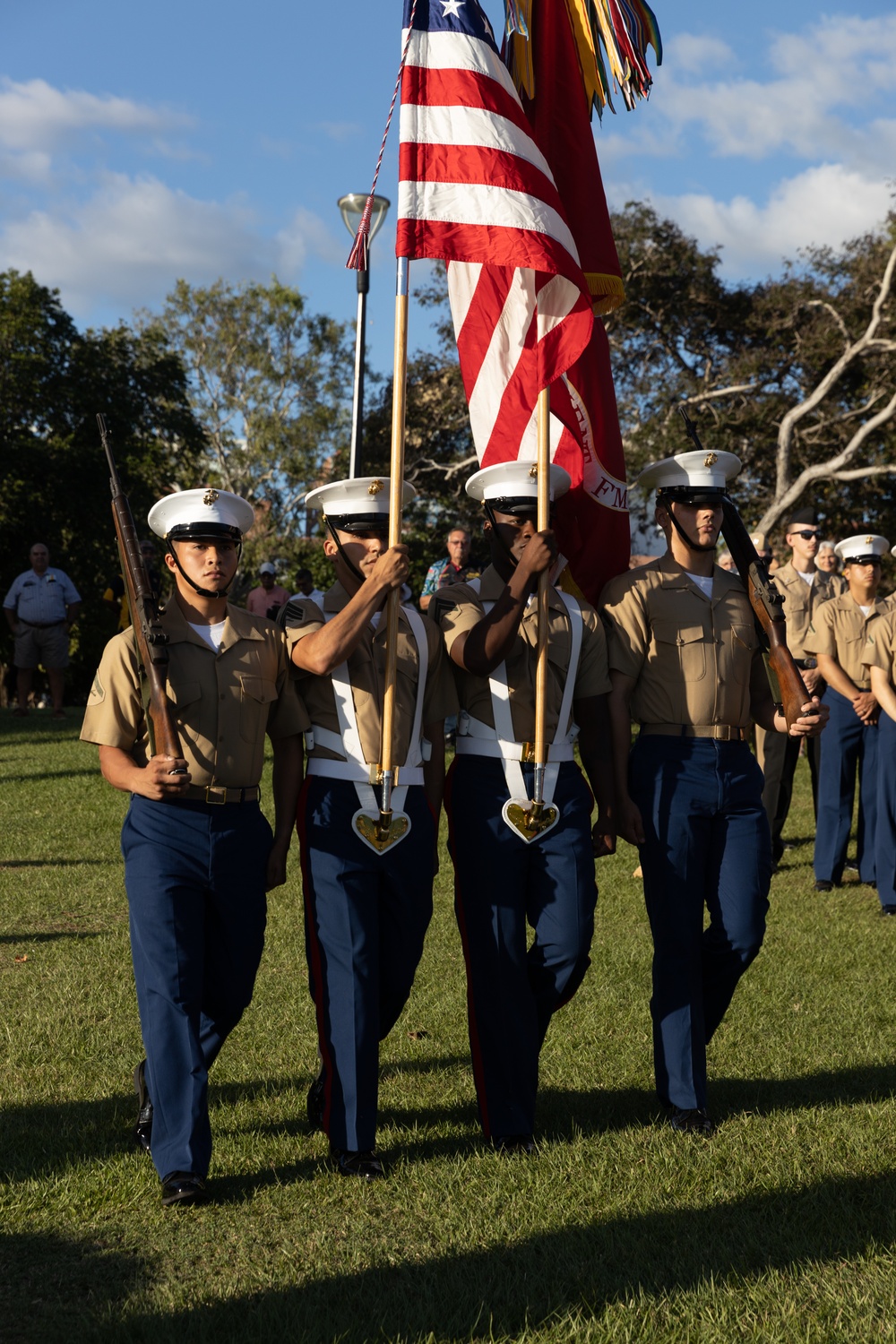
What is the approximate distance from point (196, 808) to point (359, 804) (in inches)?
23.2

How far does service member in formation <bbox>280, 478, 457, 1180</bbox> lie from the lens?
507cm

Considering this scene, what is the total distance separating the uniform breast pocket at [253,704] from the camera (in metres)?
5.03

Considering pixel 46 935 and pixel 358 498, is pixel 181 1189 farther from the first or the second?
pixel 46 935

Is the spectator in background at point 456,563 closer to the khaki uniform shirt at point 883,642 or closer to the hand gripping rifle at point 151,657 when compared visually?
the khaki uniform shirt at point 883,642

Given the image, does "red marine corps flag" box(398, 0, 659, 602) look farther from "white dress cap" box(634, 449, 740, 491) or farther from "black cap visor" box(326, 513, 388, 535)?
"black cap visor" box(326, 513, 388, 535)

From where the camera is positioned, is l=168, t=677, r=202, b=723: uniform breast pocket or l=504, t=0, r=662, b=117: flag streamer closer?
l=168, t=677, r=202, b=723: uniform breast pocket

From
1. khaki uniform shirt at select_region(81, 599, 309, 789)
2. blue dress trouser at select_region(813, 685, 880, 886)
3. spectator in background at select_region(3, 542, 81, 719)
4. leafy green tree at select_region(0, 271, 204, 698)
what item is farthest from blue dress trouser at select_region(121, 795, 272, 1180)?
leafy green tree at select_region(0, 271, 204, 698)

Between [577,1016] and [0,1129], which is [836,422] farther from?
[0,1129]

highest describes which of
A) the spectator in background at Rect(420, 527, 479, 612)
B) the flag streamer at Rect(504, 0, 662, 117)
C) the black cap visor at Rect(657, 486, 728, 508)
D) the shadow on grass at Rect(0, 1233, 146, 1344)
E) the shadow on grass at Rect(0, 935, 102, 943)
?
the flag streamer at Rect(504, 0, 662, 117)

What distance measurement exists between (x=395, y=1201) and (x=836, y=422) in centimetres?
2566

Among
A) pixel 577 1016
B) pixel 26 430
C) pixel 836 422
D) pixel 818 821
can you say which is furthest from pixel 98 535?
pixel 577 1016

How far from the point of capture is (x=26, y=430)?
37.7 m

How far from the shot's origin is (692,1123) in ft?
18.0

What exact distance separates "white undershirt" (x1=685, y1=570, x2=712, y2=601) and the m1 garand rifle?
175 millimetres
